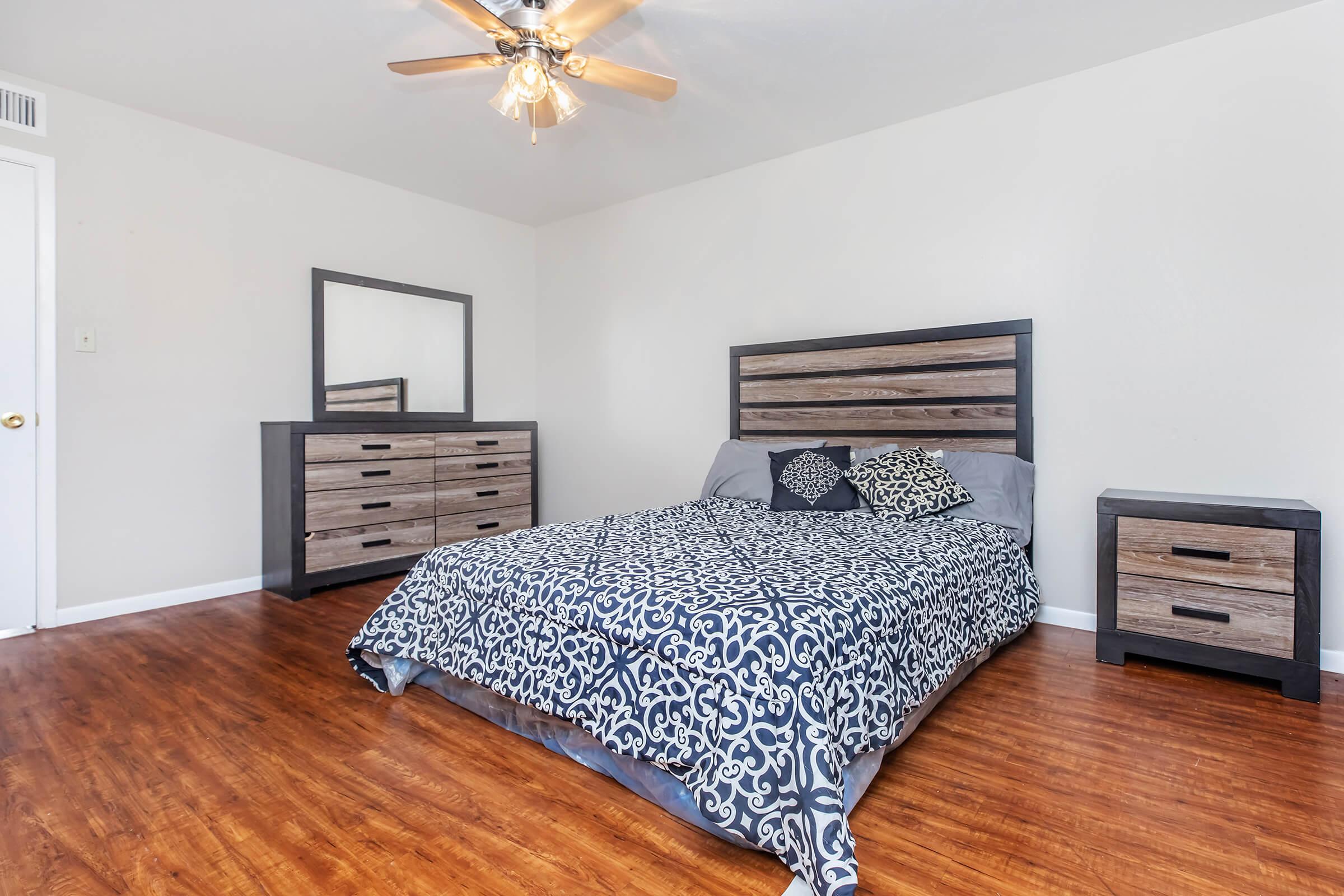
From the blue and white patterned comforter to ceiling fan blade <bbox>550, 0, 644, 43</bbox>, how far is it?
1706mm

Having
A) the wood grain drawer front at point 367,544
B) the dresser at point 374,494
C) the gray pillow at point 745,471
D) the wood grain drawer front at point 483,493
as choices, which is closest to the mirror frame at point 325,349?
the dresser at point 374,494

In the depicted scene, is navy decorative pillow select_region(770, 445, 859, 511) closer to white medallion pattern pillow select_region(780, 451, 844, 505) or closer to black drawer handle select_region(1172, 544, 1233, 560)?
white medallion pattern pillow select_region(780, 451, 844, 505)

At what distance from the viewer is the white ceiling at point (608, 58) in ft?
8.36

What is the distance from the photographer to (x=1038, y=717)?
2.12 meters

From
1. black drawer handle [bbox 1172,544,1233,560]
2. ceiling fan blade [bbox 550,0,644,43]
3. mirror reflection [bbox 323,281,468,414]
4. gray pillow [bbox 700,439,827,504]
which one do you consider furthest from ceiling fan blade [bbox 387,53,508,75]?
black drawer handle [bbox 1172,544,1233,560]

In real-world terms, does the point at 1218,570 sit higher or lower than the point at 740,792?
higher

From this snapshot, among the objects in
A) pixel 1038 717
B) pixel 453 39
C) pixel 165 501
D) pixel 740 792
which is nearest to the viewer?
pixel 740 792

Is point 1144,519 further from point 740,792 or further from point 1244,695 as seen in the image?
point 740,792

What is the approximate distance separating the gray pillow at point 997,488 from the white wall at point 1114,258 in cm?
16

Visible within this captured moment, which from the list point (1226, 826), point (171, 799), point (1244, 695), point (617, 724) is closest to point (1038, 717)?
point (1226, 826)

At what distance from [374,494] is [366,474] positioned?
0.42 ft

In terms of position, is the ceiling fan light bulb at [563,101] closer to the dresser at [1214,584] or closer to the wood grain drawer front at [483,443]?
the wood grain drawer front at [483,443]

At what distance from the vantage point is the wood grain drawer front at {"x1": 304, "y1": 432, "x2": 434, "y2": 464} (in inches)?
144

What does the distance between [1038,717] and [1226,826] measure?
1.93 feet
